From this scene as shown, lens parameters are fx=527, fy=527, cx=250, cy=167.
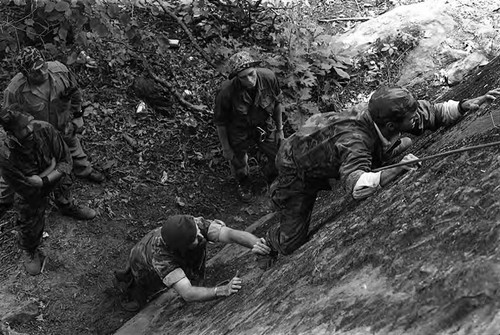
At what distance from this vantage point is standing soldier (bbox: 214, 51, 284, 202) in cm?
587

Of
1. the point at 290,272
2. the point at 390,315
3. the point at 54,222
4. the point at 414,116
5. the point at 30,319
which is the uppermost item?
the point at 414,116

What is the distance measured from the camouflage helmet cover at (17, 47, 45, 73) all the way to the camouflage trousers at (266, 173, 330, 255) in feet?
9.90

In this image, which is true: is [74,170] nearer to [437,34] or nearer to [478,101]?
[478,101]

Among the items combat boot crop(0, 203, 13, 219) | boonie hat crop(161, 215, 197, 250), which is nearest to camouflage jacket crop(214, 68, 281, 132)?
boonie hat crop(161, 215, 197, 250)

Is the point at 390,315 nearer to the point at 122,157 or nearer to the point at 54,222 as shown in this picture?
the point at 54,222

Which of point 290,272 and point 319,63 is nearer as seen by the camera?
point 290,272

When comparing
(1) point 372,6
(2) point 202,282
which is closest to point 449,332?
(2) point 202,282

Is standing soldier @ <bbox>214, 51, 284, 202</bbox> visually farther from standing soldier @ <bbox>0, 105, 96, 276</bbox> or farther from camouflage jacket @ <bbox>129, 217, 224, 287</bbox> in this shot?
standing soldier @ <bbox>0, 105, 96, 276</bbox>

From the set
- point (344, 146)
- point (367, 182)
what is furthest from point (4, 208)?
point (367, 182)

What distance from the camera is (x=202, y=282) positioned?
213 inches

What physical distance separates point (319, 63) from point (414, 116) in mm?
4586

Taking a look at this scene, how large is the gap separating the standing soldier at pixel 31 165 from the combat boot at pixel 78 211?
0.71m

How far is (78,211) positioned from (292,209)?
3.34m

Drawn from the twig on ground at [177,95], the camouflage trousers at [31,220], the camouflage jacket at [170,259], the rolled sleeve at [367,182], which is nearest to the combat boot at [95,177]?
the camouflage trousers at [31,220]
